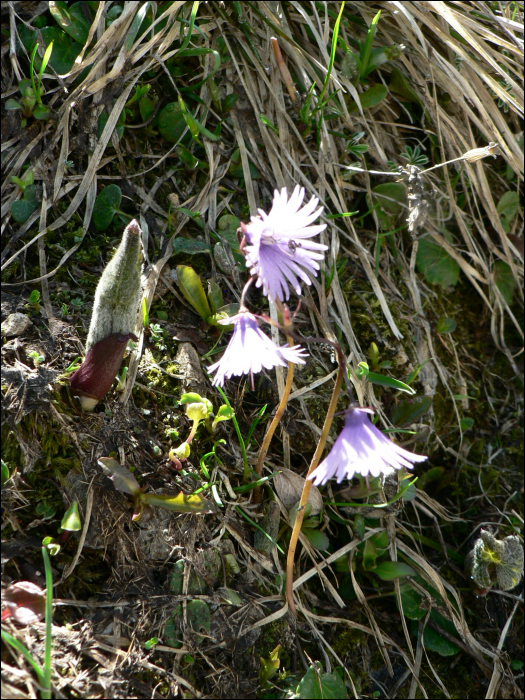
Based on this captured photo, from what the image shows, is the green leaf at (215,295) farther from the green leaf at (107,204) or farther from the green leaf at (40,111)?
the green leaf at (40,111)

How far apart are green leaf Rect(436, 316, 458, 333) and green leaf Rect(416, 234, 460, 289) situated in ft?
0.68

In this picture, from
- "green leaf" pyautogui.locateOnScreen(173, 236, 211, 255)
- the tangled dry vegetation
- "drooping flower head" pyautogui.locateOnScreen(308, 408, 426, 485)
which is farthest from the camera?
"green leaf" pyautogui.locateOnScreen(173, 236, 211, 255)

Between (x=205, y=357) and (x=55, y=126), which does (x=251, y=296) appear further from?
(x=55, y=126)

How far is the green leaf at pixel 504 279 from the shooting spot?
8.72 ft

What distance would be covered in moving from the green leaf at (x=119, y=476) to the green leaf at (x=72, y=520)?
119 millimetres

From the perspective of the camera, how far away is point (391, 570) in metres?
1.90

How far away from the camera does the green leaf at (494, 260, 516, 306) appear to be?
2.66m

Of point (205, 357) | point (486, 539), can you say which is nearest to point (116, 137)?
point (205, 357)

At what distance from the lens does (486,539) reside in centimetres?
202

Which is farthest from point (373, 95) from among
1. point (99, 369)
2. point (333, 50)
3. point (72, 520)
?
point (72, 520)

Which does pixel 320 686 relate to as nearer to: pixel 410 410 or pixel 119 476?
pixel 119 476

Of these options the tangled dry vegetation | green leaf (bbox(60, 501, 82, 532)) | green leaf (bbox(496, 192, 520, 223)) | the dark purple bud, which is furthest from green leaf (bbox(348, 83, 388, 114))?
green leaf (bbox(60, 501, 82, 532))

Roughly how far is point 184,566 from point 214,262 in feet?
3.46

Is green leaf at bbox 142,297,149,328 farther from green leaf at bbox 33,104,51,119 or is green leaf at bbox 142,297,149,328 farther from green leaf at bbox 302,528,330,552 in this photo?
green leaf at bbox 302,528,330,552
